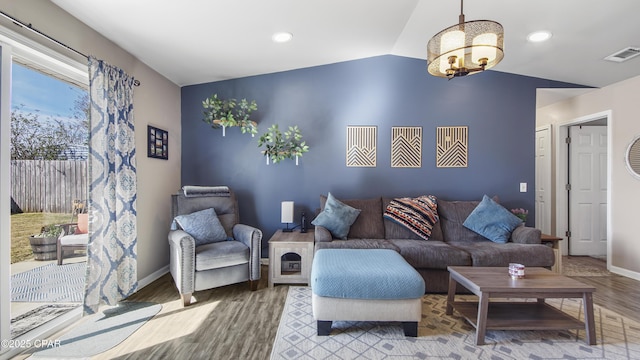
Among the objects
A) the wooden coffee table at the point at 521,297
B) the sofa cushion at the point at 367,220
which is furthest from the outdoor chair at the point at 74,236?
the wooden coffee table at the point at 521,297

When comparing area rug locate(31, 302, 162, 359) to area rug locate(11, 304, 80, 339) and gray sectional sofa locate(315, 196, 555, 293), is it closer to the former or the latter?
area rug locate(11, 304, 80, 339)

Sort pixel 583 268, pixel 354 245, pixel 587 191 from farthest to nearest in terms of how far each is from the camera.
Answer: pixel 587 191
pixel 583 268
pixel 354 245

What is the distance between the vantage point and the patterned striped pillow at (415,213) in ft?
10.9

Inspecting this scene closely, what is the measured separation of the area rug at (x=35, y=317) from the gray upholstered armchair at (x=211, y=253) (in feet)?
2.79

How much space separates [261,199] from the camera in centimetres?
388

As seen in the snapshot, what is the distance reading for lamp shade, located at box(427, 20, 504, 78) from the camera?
5.95ft

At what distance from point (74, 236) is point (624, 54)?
18.4 ft

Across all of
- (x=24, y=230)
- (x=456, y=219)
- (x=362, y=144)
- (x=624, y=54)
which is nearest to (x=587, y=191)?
(x=624, y=54)

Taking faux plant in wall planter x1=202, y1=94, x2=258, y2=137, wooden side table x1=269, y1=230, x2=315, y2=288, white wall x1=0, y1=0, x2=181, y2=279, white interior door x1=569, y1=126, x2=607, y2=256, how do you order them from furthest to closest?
1. white interior door x1=569, y1=126, x2=607, y2=256
2. faux plant in wall planter x1=202, y1=94, x2=258, y2=137
3. wooden side table x1=269, y1=230, x2=315, y2=288
4. white wall x1=0, y1=0, x2=181, y2=279

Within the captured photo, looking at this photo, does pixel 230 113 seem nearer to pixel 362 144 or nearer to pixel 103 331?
pixel 362 144

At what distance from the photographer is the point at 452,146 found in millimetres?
3820

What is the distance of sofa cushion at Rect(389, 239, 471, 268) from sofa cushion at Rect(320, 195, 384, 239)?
1.66 feet

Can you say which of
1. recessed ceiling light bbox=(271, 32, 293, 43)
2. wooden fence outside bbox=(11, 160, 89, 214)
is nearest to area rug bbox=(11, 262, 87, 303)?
wooden fence outside bbox=(11, 160, 89, 214)

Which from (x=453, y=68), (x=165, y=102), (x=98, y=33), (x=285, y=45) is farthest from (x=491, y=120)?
(x=98, y=33)
